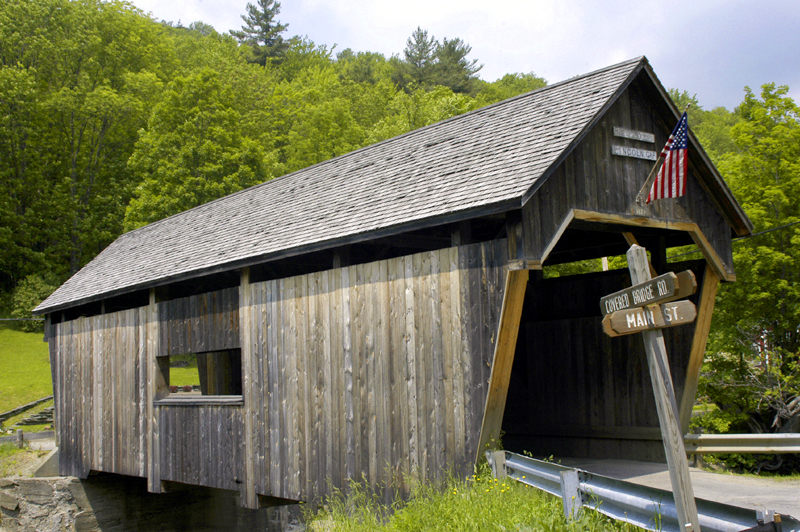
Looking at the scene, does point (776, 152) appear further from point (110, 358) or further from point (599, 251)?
point (110, 358)

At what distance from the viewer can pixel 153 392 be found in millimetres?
12617

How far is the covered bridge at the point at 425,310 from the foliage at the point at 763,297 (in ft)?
18.6

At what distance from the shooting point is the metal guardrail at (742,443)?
7.22 m

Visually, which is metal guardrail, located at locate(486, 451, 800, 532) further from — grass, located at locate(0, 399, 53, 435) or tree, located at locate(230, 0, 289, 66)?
tree, located at locate(230, 0, 289, 66)

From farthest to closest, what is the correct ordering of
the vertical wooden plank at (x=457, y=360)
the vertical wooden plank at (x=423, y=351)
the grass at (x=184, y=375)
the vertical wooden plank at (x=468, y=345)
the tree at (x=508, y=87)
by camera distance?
the tree at (x=508, y=87) < the grass at (x=184, y=375) < the vertical wooden plank at (x=423, y=351) < the vertical wooden plank at (x=457, y=360) < the vertical wooden plank at (x=468, y=345)

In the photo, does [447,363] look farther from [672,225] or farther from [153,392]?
[153,392]

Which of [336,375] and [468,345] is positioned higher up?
[468,345]

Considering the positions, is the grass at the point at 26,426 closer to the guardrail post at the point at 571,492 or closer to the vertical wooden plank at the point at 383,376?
the vertical wooden plank at the point at 383,376

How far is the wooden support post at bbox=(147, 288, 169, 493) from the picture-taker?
12.5 m

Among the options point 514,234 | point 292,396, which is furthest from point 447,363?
point 292,396

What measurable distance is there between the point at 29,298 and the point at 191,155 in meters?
10.4

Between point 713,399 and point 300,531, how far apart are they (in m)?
9.43

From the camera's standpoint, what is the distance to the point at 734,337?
51.1 feet

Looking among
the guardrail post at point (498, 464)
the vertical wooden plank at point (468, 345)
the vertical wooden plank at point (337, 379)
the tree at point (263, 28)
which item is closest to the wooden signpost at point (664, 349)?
the guardrail post at point (498, 464)
